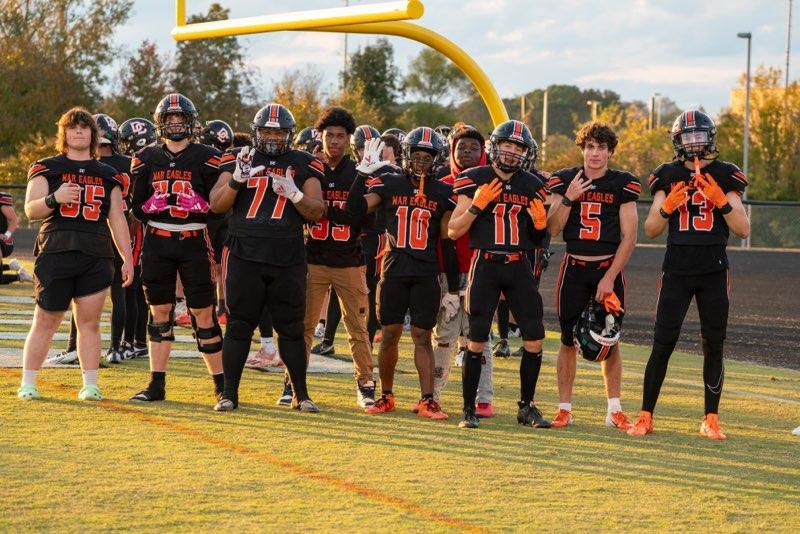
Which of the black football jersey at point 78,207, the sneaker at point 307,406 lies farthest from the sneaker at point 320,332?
the black football jersey at point 78,207

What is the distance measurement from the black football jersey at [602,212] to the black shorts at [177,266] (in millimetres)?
2411

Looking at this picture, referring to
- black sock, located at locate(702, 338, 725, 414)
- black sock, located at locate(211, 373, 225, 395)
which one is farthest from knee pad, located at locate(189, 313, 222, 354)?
black sock, located at locate(702, 338, 725, 414)

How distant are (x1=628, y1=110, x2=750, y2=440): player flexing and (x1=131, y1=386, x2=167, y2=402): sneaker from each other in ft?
10.0

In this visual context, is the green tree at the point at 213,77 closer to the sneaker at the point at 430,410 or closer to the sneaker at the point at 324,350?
the sneaker at the point at 324,350

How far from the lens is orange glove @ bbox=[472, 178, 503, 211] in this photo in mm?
7332

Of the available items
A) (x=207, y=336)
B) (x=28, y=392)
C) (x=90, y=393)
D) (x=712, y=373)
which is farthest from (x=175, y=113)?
(x=712, y=373)

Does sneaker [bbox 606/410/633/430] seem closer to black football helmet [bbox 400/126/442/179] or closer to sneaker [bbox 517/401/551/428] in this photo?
sneaker [bbox 517/401/551/428]

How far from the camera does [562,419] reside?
24.8 feet

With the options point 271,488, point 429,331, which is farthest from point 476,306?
point 271,488

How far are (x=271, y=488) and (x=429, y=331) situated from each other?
2404 millimetres

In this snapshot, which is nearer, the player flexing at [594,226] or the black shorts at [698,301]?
the black shorts at [698,301]

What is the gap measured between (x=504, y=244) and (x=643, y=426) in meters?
1.40

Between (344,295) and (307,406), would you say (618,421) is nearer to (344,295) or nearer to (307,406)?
(307,406)

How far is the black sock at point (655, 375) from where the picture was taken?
7.47 meters
